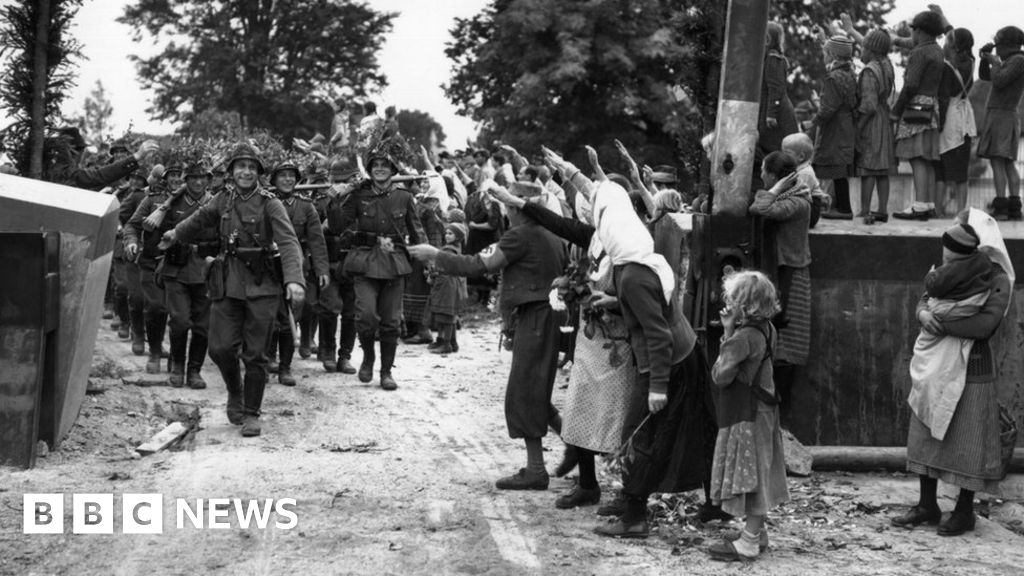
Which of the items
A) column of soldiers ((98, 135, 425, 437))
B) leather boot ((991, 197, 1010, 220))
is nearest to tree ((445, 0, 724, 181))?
column of soldiers ((98, 135, 425, 437))

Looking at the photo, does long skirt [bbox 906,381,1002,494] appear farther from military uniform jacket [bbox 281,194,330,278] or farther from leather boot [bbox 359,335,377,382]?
leather boot [bbox 359,335,377,382]

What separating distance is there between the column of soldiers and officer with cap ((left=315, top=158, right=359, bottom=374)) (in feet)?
0.05

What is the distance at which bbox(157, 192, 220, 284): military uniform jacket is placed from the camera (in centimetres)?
1238

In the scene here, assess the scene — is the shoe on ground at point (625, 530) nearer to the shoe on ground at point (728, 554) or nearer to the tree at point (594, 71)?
the shoe on ground at point (728, 554)

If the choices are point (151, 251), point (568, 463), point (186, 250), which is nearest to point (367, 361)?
point (186, 250)

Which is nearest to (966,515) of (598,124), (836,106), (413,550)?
(413,550)

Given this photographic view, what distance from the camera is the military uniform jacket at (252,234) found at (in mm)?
10742

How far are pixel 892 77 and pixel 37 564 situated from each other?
8.64 m

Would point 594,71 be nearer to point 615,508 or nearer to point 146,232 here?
point 146,232

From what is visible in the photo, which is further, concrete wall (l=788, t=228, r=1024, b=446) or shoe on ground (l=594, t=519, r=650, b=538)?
concrete wall (l=788, t=228, r=1024, b=446)

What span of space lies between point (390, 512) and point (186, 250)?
19.4ft

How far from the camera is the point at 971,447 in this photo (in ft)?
26.5

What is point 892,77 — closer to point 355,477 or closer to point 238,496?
point 355,477

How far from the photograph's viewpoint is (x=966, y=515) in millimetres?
8102
